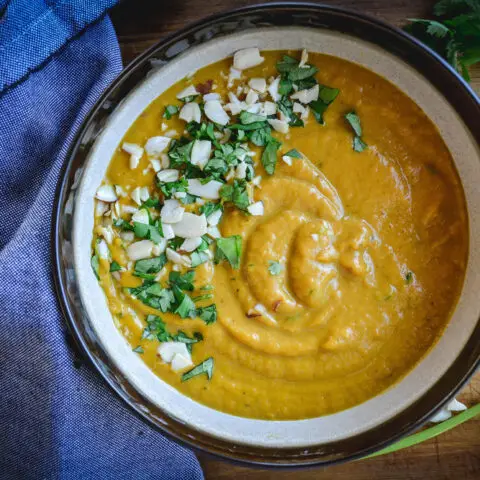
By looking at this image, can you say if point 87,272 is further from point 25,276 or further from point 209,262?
point 209,262

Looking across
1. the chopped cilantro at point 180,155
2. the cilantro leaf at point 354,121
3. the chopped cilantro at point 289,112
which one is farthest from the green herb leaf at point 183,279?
the cilantro leaf at point 354,121

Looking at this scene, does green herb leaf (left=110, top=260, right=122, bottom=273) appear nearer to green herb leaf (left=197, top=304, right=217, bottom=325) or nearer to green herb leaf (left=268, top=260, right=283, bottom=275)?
green herb leaf (left=197, top=304, right=217, bottom=325)

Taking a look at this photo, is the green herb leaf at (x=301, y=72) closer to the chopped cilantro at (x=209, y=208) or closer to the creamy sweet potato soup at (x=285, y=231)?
the creamy sweet potato soup at (x=285, y=231)

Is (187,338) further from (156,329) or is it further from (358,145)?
(358,145)

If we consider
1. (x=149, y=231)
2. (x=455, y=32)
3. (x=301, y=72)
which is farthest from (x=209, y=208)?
(x=455, y=32)

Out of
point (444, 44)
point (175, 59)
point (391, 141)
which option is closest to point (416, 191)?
point (391, 141)
